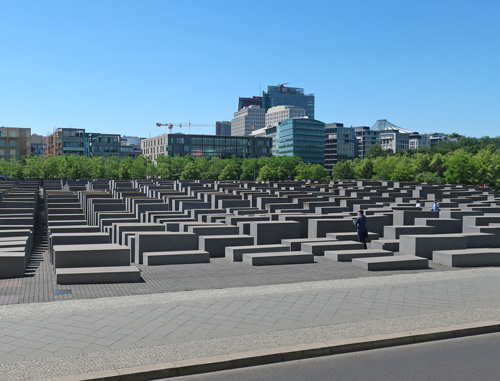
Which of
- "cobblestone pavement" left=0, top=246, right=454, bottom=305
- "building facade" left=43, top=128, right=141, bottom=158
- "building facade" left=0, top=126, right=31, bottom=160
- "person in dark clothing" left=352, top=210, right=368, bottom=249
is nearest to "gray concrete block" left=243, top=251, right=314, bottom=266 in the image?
"cobblestone pavement" left=0, top=246, right=454, bottom=305

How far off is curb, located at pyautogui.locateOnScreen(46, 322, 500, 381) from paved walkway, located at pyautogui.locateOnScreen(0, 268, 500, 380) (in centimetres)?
20

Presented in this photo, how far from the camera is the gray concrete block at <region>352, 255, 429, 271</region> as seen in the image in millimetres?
15648

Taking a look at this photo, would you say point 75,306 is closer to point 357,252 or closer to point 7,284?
point 7,284

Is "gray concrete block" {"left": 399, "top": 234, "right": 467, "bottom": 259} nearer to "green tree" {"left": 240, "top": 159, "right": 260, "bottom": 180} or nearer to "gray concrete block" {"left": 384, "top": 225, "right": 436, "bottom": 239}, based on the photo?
"gray concrete block" {"left": 384, "top": 225, "right": 436, "bottom": 239}

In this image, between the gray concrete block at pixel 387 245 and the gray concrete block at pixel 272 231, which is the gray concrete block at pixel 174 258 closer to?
the gray concrete block at pixel 272 231

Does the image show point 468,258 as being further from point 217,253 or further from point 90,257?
point 90,257

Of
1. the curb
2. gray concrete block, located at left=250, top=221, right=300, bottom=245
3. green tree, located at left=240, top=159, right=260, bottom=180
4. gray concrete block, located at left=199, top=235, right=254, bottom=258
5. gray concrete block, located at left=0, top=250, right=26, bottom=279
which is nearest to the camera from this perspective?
the curb

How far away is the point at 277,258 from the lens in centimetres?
1658

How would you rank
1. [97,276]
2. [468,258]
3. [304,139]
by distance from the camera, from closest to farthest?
[97,276]
[468,258]
[304,139]

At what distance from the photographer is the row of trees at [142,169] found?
106188 millimetres

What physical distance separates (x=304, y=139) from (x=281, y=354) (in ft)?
569

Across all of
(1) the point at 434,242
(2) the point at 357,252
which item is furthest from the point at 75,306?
(1) the point at 434,242

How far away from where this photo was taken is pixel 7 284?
12727 mm

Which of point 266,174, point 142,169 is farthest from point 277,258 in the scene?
point 142,169
